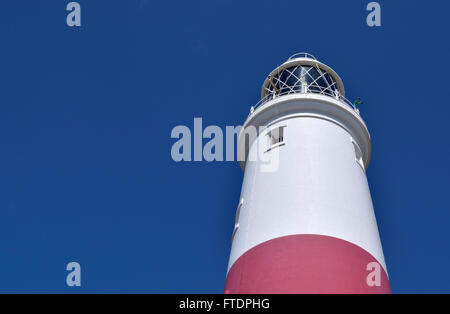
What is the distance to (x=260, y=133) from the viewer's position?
1457 cm

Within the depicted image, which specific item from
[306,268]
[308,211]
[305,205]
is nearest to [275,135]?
[305,205]

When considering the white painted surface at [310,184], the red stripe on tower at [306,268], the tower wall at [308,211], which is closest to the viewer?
the red stripe on tower at [306,268]

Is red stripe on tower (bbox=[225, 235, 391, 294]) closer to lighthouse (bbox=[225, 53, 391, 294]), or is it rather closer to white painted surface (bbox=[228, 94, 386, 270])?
lighthouse (bbox=[225, 53, 391, 294])

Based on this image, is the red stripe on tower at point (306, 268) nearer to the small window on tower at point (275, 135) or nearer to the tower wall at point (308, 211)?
the tower wall at point (308, 211)

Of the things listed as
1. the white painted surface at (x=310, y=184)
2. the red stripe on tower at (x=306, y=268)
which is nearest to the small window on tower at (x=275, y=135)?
the white painted surface at (x=310, y=184)

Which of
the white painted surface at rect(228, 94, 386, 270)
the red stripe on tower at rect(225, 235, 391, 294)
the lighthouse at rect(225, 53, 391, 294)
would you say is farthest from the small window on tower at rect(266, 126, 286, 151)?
the red stripe on tower at rect(225, 235, 391, 294)

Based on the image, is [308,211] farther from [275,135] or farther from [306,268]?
[275,135]

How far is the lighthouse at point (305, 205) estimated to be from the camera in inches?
398

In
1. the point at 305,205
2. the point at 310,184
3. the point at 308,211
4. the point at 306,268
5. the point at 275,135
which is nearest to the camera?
the point at 306,268

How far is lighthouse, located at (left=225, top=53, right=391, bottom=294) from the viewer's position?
10.1m

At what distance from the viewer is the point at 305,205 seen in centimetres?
1116
